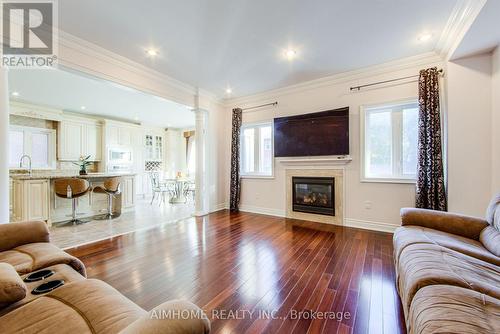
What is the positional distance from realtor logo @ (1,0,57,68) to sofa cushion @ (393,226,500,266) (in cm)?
421

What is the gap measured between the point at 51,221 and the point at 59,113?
145 inches

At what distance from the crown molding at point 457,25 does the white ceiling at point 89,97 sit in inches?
174

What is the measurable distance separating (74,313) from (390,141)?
4309 millimetres

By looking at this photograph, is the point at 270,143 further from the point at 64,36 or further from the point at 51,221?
the point at 51,221

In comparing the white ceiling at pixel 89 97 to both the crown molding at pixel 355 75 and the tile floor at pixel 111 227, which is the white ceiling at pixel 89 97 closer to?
the crown molding at pixel 355 75

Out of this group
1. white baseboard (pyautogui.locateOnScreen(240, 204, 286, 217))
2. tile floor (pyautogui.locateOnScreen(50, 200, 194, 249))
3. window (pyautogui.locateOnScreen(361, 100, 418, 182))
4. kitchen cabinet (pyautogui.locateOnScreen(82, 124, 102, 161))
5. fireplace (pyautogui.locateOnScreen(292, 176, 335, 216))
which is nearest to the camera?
tile floor (pyautogui.locateOnScreen(50, 200, 194, 249))

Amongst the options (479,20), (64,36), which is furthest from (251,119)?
(479,20)

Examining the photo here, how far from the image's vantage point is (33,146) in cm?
565

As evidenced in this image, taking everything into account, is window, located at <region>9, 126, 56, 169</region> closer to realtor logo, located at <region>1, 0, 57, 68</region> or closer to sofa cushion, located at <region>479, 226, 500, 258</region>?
realtor logo, located at <region>1, 0, 57, 68</region>

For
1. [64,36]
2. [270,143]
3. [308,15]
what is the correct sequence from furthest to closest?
1. [270,143]
2. [64,36]
3. [308,15]

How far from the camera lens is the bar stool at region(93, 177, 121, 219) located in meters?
4.30

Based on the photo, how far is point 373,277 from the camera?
2.12m

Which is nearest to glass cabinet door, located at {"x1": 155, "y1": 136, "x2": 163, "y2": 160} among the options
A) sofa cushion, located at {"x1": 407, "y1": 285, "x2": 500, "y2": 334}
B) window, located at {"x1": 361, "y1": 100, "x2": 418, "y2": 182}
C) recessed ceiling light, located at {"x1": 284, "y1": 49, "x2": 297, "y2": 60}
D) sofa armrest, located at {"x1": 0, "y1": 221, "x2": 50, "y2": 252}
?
recessed ceiling light, located at {"x1": 284, "y1": 49, "x2": 297, "y2": 60}

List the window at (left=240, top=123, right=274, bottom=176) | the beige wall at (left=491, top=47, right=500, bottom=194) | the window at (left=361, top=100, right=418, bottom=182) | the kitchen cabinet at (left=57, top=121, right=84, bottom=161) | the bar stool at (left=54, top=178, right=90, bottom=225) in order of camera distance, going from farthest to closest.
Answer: the kitchen cabinet at (left=57, top=121, right=84, bottom=161) → the window at (left=240, top=123, right=274, bottom=176) → the bar stool at (left=54, top=178, right=90, bottom=225) → the window at (left=361, top=100, right=418, bottom=182) → the beige wall at (left=491, top=47, right=500, bottom=194)
